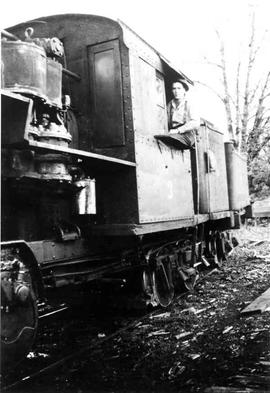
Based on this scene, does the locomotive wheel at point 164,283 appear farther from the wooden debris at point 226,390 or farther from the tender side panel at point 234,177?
the tender side panel at point 234,177

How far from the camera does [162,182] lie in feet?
17.7

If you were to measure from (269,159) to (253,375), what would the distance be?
650 inches

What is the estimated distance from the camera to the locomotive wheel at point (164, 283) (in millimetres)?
6284

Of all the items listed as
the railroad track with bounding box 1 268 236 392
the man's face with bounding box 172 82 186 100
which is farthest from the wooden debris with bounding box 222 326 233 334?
the man's face with bounding box 172 82 186 100

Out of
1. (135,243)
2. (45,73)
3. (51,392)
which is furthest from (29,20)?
(51,392)

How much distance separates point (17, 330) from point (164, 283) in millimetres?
3315

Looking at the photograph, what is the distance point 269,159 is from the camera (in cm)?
1869

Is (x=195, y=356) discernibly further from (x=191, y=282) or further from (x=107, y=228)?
(x=191, y=282)

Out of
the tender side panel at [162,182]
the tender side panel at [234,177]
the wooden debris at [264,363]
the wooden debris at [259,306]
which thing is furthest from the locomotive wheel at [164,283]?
the tender side panel at [234,177]

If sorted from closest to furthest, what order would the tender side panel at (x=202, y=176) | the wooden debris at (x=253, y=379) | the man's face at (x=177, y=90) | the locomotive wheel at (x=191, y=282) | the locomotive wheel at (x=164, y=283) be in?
1. the wooden debris at (x=253, y=379)
2. the man's face at (x=177, y=90)
3. the locomotive wheel at (x=164, y=283)
4. the locomotive wheel at (x=191, y=282)
5. the tender side panel at (x=202, y=176)

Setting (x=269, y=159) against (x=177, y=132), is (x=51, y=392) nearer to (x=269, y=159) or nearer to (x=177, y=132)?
(x=177, y=132)

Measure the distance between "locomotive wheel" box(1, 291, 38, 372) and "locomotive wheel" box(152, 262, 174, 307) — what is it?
2.94 meters

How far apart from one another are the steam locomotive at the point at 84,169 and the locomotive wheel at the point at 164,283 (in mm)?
16

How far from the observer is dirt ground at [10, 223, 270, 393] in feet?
10.7
